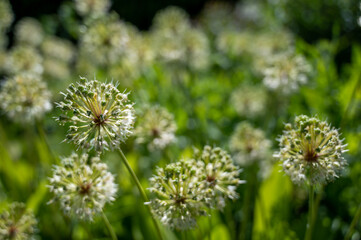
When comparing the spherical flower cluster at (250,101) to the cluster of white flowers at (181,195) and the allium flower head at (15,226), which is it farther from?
the allium flower head at (15,226)

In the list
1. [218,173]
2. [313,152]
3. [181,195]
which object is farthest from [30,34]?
[313,152]

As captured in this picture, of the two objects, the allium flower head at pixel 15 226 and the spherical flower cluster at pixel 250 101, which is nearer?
the allium flower head at pixel 15 226

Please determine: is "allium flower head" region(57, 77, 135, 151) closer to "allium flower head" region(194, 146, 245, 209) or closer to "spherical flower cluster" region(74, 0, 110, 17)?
"allium flower head" region(194, 146, 245, 209)

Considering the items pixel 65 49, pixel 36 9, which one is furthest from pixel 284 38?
pixel 36 9

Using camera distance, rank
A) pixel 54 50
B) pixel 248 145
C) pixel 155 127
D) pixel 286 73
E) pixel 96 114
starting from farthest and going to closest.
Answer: pixel 54 50 < pixel 286 73 < pixel 248 145 < pixel 155 127 < pixel 96 114

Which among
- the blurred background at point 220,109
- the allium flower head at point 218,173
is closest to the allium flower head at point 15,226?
the blurred background at point 220,109

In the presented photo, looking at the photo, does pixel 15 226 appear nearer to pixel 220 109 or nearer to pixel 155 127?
pixel 155 127

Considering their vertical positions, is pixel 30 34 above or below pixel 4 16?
above

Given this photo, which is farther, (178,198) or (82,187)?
(82,187)
